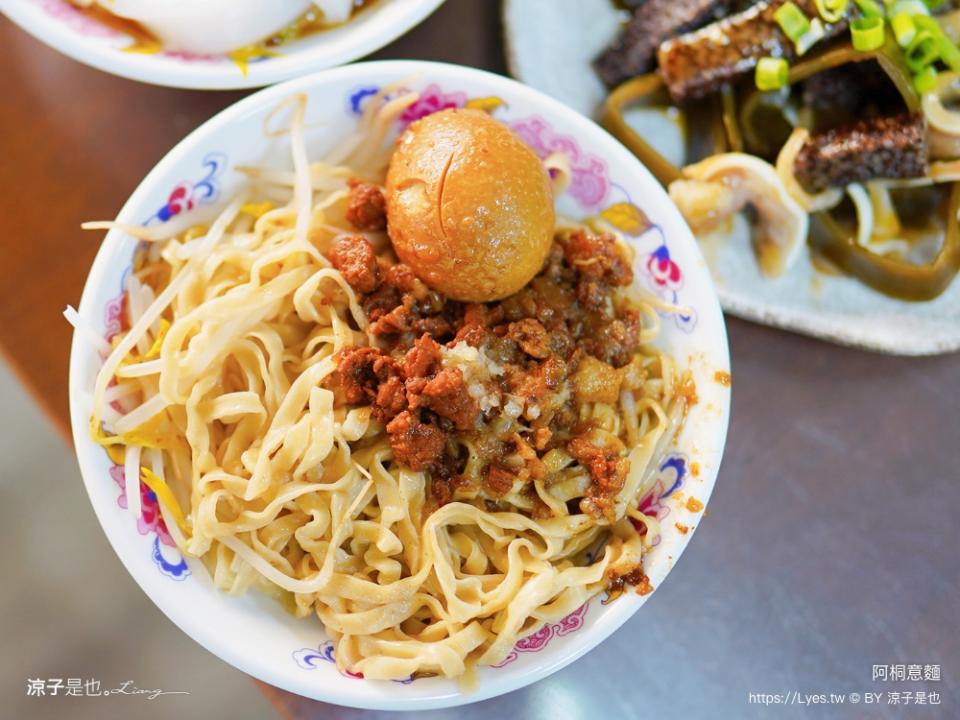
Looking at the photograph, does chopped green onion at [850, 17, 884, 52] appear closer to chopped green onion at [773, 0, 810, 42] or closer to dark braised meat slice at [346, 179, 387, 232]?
chopped green onion at [773, 0, 810, 42]

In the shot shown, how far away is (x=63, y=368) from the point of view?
2113 millimetres

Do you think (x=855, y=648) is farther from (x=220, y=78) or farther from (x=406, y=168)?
(x=220, y=78)

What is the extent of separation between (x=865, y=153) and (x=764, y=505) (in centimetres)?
104

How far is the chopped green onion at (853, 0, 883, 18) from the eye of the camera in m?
2.17

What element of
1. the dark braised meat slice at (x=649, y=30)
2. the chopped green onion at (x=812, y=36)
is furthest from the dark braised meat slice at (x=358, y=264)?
the chopped green onion at (x=812, y=36)

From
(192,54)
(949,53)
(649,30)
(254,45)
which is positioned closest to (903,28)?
(949,53)

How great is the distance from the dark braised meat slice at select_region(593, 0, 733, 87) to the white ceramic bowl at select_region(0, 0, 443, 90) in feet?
2.11

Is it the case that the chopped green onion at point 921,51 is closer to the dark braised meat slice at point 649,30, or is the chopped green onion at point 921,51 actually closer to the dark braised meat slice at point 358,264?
the dark braised meat slice at point 649,30

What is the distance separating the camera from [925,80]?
222 centimetres

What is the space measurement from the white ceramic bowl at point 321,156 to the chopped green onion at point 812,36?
0.73 metres

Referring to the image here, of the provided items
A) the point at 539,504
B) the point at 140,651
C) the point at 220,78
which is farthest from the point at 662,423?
the point at 140,651

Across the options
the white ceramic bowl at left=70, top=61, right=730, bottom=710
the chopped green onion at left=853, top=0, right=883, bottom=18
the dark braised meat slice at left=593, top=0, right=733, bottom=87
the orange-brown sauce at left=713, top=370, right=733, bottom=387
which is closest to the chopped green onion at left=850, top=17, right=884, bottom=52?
the chopped green onion at left=853, top=0, right=883, bottom=18

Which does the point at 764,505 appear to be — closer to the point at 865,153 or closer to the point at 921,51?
the point at 865,153

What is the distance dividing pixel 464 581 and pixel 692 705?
0.93m
